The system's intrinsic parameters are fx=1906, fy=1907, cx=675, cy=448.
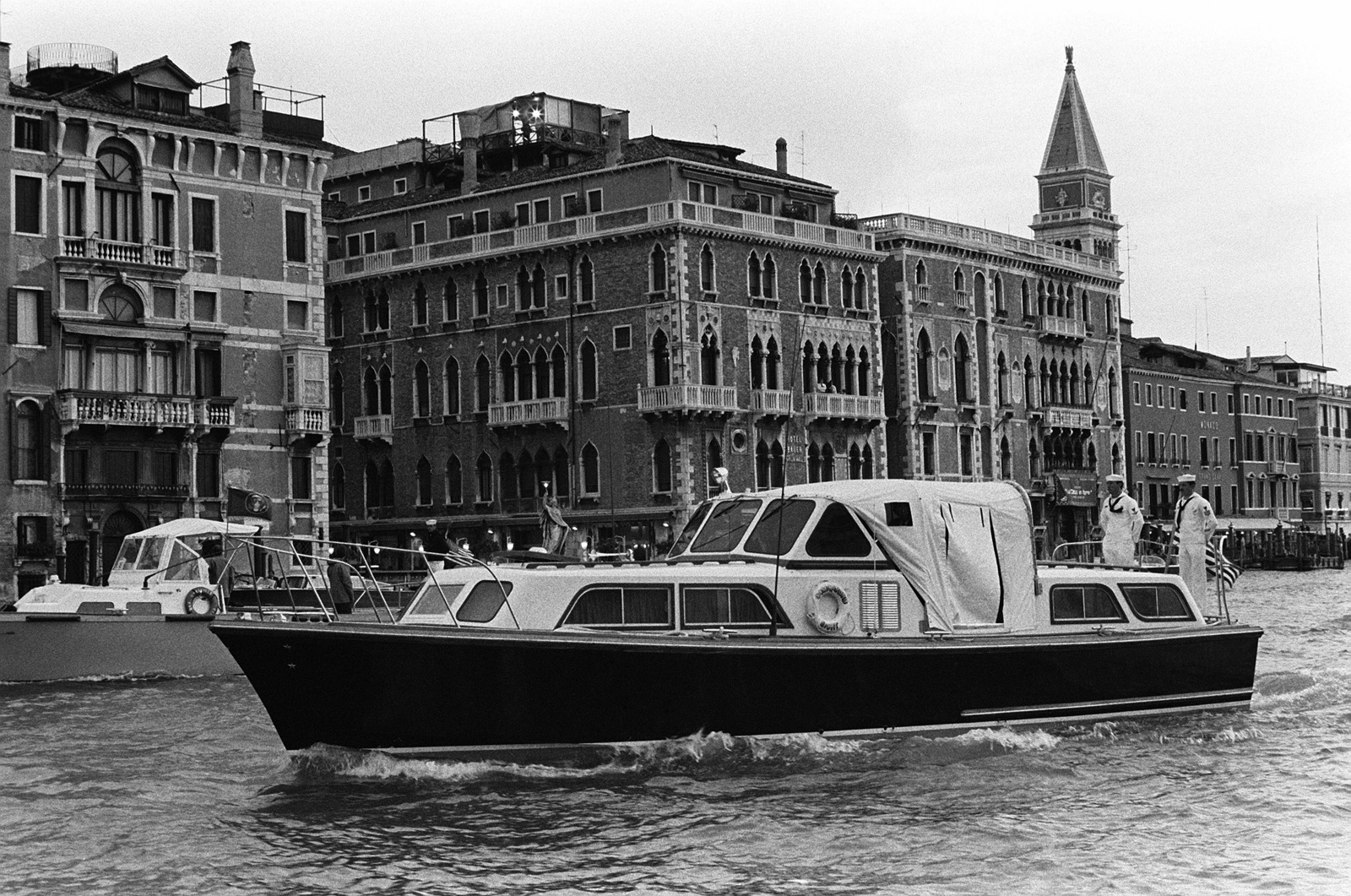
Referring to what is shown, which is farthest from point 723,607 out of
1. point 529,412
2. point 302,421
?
point 529,412

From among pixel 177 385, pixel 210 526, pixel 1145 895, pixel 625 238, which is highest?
pixel 625 238

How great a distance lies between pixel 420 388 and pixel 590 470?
749cm

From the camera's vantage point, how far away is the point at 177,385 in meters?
42.6

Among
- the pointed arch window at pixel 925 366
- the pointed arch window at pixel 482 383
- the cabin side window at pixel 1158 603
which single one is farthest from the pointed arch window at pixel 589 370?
the cabin side window at pixel 1158 603

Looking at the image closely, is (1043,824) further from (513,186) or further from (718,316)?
(513,186)

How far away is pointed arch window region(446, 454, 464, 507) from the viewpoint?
5794 cm

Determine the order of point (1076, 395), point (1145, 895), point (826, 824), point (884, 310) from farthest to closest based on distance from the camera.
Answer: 1. point (1076, 395)
2. point (884, 310)
3. point (826, 824)
4. point (1145, 895)

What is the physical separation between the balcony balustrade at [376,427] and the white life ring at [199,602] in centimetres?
2976

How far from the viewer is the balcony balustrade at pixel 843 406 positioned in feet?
186

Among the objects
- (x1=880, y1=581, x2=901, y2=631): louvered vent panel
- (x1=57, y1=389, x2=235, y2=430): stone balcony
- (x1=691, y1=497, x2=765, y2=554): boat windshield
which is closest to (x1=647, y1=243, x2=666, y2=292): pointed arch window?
(x1=57, y1=389, x2=235, y2=430): stone balcony

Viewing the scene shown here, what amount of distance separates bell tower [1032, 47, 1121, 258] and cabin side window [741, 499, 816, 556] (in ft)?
200

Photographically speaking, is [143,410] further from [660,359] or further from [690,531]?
[690,531]

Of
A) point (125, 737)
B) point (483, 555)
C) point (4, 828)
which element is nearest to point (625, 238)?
point (483, 555)

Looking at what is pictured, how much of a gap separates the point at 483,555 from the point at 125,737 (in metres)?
31.5
